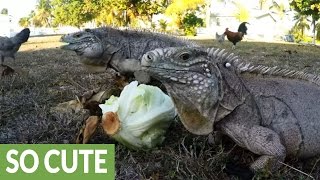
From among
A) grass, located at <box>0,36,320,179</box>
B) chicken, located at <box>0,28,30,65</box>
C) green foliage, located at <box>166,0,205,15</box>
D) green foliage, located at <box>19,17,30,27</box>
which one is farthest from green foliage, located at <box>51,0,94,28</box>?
grass, located at <box>0,36,320,179</box>

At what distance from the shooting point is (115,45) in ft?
20.7

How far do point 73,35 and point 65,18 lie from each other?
5548 cm

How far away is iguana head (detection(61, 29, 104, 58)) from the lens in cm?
610

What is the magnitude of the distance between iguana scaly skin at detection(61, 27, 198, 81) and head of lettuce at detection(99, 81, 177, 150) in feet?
8.44

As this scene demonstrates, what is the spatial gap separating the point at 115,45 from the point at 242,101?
3.56 metres

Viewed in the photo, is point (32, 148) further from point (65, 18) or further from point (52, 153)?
point (65, 18)

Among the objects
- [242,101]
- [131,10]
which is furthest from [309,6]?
[242,101]

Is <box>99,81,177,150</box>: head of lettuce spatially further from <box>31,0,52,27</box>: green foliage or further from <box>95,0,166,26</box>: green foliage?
<box>31,0,52,27</box>: green foliage

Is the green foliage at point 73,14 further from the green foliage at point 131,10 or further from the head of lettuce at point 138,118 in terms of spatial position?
the head of lettuce at point 138,118

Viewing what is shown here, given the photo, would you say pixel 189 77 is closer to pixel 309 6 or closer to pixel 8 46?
pixel 8 46

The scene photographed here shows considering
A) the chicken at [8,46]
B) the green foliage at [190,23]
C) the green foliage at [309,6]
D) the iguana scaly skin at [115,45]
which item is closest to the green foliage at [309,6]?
the green foliage at [309,6]

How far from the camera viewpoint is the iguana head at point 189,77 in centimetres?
279

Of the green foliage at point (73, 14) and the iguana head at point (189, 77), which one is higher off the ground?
the iguana head at point (189, 77)

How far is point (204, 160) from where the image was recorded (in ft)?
9.97
